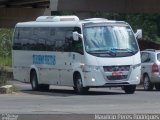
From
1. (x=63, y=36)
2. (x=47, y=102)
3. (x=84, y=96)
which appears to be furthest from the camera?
(x=63, y=36)

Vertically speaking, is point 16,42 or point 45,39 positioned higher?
point 45,39

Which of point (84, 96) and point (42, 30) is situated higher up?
point (42, 30)

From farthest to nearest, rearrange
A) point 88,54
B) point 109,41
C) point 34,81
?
point 34,81, point 109,41, point 88,54

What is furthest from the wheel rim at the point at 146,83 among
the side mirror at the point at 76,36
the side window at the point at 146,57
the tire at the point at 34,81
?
the side mirror at the point at 76,36

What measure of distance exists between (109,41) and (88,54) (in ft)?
3.33

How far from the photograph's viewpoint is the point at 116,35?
29.7m

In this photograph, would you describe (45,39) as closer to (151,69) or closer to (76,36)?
(76,36)

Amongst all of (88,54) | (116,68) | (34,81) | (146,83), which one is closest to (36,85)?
(34,81)

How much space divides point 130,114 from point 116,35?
10.7 m

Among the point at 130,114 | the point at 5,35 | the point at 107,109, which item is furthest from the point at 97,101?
the point at 5,35

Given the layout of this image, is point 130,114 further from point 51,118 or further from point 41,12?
point 41,12

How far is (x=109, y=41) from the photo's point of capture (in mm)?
29531

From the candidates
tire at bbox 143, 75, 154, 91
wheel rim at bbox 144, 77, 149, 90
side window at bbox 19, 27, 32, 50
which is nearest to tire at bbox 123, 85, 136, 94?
tire at bbox 143, 75, 154, 91

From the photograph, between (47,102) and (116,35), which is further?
(116,35)
